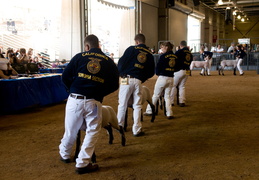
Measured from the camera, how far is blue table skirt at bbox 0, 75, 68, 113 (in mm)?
7215

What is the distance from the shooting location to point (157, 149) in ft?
14.7

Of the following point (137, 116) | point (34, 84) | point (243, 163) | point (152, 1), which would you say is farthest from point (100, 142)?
point (152, 1)

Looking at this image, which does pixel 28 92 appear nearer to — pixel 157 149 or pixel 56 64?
pixel 157 149

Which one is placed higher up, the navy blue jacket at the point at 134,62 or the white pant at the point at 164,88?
the navy blue jacket at the point at 134,62

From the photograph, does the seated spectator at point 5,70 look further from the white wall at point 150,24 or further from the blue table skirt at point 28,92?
the white wall at point 150,24

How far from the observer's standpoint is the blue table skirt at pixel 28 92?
721 centimetres

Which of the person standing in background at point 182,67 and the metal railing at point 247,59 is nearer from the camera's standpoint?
the person standing in background at point 182,67

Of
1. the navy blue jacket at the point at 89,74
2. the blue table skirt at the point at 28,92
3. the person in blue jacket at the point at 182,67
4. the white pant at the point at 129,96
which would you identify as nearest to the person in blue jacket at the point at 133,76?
the white pant at the point at 129,96

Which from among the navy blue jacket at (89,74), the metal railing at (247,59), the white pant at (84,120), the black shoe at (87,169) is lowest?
the black shoe at (87,169)

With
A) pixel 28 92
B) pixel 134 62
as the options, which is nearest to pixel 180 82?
pixel 134 62

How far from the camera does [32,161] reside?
4016 millimetres

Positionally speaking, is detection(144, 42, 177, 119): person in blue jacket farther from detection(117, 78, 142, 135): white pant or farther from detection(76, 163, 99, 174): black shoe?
detection(76, 163, 99, 174): black shoe

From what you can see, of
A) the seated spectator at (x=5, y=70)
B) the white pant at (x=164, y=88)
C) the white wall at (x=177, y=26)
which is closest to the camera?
the white pant at (x=164, y=88)

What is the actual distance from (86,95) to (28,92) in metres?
4.75
